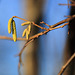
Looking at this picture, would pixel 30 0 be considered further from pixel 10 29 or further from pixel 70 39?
pixel 10 29

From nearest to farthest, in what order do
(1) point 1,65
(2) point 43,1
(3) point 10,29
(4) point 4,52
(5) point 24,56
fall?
(3) point 10,29
(5) point 24,56
(2) point 43,1
(4) point 4,52
(1) point 1,65

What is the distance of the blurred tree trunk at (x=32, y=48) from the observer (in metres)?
1.43

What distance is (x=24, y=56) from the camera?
145 centimetres

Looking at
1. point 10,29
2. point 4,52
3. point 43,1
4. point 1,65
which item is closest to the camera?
point 10,29

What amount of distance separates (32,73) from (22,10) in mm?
689

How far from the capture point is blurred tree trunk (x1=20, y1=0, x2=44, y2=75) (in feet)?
4.70

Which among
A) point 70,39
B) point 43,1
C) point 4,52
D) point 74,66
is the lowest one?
point 4,52

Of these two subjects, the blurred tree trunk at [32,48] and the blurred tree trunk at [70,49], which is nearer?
the blurred tree trunk at [70,49]

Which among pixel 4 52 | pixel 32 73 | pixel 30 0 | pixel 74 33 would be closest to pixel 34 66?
pixel 32 73

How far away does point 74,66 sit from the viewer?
1.33 metres

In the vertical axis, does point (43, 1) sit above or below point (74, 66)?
above

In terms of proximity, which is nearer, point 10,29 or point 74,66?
point 10,29

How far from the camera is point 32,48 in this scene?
1438mm

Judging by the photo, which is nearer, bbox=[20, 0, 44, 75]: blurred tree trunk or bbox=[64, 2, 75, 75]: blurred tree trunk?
bbox=[64, 2, 75, 75]: blurred tree trunk
